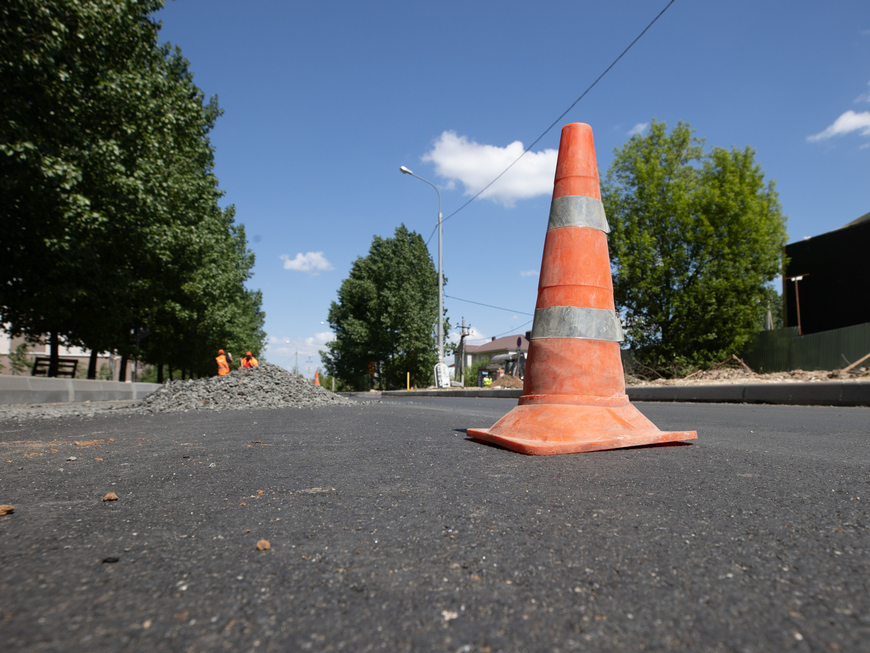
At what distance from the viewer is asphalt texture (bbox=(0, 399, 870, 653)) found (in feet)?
4.12

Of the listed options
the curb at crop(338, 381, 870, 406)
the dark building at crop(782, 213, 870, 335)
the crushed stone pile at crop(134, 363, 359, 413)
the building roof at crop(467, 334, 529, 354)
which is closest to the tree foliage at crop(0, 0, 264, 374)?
the crushed stone pile at crop(134, 363, 359, 413)

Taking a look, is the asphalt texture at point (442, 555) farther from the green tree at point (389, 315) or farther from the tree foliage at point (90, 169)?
the green tree at point (389, 315)

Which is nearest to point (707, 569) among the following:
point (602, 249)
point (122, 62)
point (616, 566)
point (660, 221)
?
point (616, 566)

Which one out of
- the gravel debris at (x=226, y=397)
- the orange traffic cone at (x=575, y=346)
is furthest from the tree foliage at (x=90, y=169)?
the orange traffic cone at (x=575, y=346)

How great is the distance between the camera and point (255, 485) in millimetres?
2838

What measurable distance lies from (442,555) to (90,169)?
44.5ft

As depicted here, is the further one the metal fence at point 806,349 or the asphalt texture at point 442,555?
the metal fence at point 806,349

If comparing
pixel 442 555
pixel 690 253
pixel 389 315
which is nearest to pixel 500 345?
pixel 389 315

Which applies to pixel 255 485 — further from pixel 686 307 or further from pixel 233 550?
pixel 686 307

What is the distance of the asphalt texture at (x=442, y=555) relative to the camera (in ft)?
4.12

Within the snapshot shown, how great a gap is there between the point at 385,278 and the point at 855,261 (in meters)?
29.5

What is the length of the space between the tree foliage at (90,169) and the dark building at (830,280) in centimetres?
2568

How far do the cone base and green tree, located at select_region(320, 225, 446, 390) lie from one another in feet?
120

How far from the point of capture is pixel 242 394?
1077 cm
